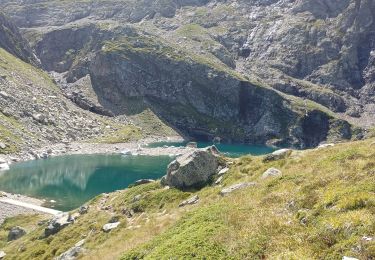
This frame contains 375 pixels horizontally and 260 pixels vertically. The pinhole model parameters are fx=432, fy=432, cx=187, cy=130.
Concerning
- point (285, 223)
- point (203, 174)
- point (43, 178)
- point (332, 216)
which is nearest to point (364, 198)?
point (332, 216)

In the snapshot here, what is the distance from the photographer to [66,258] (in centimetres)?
3111

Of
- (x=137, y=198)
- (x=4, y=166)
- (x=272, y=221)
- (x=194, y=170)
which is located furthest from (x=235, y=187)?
(x=4, y=166)

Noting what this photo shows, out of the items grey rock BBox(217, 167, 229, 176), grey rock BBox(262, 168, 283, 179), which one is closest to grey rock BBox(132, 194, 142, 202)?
grey rock BBox(217, 167, 229, 176)

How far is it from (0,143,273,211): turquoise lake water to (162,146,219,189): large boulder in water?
63.6 metres

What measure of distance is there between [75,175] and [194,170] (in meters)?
113

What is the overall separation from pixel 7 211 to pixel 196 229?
7154 centimetres

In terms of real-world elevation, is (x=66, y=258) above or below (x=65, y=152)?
above

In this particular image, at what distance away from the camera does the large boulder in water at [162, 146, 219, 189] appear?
37.9 meters

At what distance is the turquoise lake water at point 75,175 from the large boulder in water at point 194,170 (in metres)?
63.6

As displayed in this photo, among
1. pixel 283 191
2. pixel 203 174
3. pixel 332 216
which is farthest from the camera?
pixel 203 174

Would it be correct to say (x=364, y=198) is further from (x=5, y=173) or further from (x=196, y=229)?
(x=5, y=173)

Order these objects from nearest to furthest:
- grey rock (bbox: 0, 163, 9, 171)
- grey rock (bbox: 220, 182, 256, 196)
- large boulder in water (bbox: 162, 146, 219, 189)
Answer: grey rock (bbox: 220, 182, 256, 196)
large boulder in water (bbox: 162, 146, 219, 189)
grey rock (bbox: 0, 163, 9, 171)

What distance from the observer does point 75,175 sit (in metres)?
144

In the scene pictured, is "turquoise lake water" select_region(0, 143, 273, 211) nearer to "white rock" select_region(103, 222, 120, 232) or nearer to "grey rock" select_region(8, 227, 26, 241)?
"grey rock" select_region(8, 227, 26, 241)
